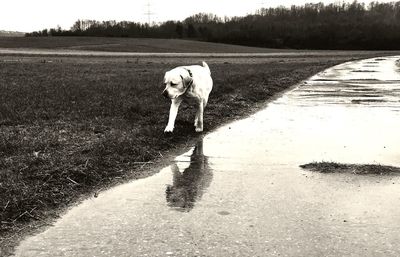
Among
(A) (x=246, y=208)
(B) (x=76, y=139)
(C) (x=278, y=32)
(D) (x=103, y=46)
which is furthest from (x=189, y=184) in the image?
(C) (x=278, y=32)

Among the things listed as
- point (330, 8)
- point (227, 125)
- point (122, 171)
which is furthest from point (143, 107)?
point (330, 8)

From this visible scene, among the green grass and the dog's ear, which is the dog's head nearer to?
the dog's ear

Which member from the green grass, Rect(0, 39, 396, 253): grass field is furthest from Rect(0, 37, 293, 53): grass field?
the green grass

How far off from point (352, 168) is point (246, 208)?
249 centimetres

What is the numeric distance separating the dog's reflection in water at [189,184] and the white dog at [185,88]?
1.53m

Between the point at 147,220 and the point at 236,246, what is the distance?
108 centimetres

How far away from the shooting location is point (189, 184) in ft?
21.3

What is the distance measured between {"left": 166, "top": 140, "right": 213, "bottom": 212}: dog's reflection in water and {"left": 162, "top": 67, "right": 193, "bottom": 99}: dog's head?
4.87 feet

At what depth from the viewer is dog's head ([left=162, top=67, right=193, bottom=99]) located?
9016 mm

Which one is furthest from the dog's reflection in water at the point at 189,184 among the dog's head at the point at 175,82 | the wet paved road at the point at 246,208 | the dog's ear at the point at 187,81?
the dog's ear at the point at 187,81

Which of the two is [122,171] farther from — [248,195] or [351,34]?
[351,34]

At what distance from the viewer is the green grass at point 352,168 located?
281 inches

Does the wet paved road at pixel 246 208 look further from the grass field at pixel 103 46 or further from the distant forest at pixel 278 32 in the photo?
the distant forest at pixel 278 32

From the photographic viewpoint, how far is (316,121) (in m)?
11.9
